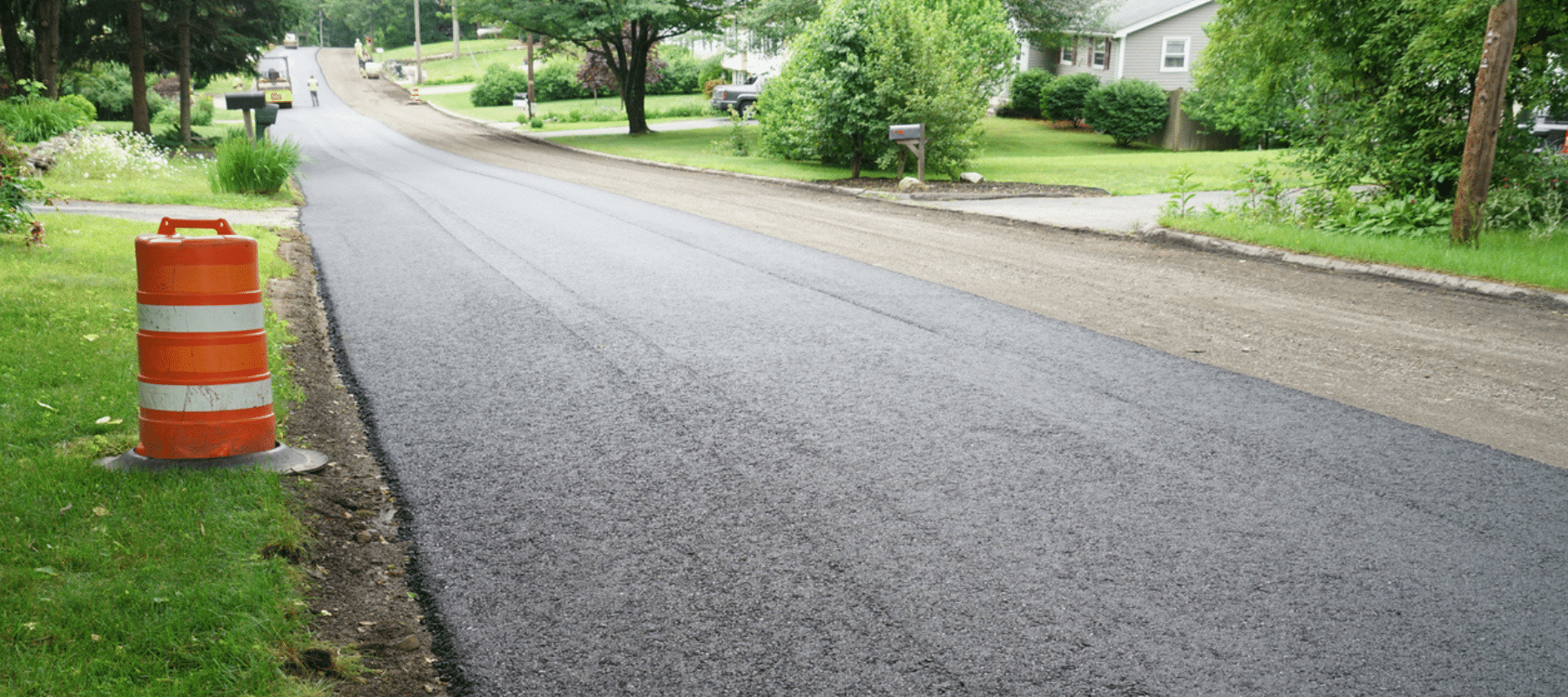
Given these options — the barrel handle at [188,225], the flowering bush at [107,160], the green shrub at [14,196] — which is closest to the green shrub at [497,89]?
the flowering bush at [107,160]

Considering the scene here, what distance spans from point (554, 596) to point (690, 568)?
0.50 m

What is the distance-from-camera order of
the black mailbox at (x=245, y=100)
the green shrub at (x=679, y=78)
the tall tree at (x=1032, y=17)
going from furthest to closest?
the green shrub at (x=679, y=78)
the tall tree at (x=1032, y=17)
the black mailbox at (x=245, y=100)

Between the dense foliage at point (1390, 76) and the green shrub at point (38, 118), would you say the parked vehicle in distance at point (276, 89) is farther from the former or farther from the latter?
the dense foliage at point (1390, 76)

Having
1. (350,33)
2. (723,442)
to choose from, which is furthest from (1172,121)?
(350,33)

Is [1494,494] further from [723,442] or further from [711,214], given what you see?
[711,214]

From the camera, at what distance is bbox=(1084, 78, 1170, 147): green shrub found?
34531mm

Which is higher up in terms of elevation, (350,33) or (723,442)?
(350,33)

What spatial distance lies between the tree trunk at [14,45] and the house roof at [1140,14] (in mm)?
32809

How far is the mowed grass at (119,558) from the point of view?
118 inches

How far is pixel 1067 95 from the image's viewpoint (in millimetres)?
38469

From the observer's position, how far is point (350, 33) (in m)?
118

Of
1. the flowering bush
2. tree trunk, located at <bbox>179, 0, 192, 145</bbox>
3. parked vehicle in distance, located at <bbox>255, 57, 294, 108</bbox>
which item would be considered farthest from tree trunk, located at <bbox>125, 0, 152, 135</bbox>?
parked vehicle in distance, located at <bbox>255, 57, 294, 108</bbox>

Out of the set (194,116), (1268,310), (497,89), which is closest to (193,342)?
(1268,310)

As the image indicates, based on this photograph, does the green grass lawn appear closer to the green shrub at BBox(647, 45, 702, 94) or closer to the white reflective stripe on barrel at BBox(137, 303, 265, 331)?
the green shrub at BBox(647, 45, 702, 94)
